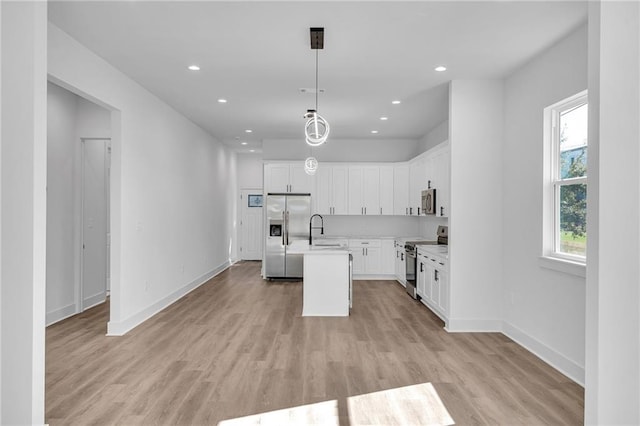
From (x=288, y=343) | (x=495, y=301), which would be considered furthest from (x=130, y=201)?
(x=495, y=301)

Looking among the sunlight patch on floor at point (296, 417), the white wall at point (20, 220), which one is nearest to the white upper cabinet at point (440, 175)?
the sunlight patch on floor at point (296, 417)

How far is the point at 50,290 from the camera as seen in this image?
508 cm

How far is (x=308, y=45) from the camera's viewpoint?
3.85 m

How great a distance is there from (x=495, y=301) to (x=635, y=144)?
3.11 metres

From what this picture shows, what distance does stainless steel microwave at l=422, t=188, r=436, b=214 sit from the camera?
21.7ft

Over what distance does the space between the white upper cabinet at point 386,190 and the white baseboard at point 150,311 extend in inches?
150

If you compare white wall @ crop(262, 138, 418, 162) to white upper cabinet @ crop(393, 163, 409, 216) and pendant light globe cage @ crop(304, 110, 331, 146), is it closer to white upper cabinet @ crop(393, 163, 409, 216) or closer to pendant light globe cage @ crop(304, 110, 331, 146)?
white upper cabinet @ crop(393, 163, 409, 216)

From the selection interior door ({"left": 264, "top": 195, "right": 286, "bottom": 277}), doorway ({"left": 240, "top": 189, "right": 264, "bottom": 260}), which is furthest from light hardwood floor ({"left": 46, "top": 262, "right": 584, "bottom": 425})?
doorway ({"left": 240, "top": 189, "right": 264, "bottom": 260})

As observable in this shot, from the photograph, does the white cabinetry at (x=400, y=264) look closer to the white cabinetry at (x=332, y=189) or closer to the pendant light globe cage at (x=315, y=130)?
the white cabinetry at (x=332, y=189)

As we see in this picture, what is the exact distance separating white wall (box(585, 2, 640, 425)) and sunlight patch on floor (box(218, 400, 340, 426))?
1.52 meters

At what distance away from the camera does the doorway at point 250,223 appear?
1143 cm

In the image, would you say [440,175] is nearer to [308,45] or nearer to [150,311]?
[308,45]

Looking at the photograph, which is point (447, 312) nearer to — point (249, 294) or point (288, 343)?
point (288, 343)

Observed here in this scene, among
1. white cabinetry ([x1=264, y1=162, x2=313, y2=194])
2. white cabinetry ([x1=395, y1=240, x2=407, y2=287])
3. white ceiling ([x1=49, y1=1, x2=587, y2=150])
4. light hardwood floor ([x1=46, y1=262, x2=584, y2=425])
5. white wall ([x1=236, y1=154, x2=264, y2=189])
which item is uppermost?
white ceiling ([x1=49, y1=1, x2=587, y2=150])
